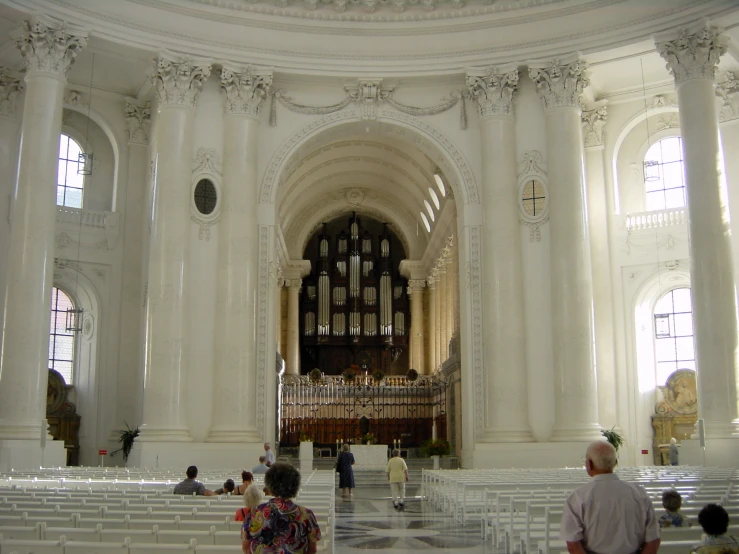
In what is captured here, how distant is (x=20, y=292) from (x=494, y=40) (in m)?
14.3

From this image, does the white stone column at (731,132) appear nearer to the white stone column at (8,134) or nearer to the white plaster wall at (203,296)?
the white plaster wall at (203,296)

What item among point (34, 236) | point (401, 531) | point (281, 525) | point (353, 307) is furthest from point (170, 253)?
point (353, 307)

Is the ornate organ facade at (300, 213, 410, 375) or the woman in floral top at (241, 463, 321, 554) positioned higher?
the ornate organ facade at (300, 213, 410, 375)

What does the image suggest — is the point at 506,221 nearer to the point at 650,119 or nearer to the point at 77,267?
the point at 650,119

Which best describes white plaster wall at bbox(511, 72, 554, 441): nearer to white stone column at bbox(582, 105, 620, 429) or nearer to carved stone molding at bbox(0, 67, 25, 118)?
white stone column at bbox(582, 105, 620, 429)

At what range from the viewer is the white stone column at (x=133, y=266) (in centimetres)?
2512

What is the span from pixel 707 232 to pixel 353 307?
23.9 metres

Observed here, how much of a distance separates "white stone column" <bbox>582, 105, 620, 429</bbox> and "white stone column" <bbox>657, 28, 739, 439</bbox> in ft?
14.6

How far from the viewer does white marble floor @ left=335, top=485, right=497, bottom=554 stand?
1154 cm

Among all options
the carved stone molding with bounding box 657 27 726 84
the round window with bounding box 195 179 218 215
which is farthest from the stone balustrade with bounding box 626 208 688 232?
the round window with bounding box 195 179 218 215

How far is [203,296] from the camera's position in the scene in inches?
920

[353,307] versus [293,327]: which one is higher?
[353,307]

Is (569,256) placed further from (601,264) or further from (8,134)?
(8,134)

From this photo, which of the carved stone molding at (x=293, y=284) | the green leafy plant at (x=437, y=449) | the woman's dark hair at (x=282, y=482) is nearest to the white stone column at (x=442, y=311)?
the carved stone molding at (x=293, y=284)
